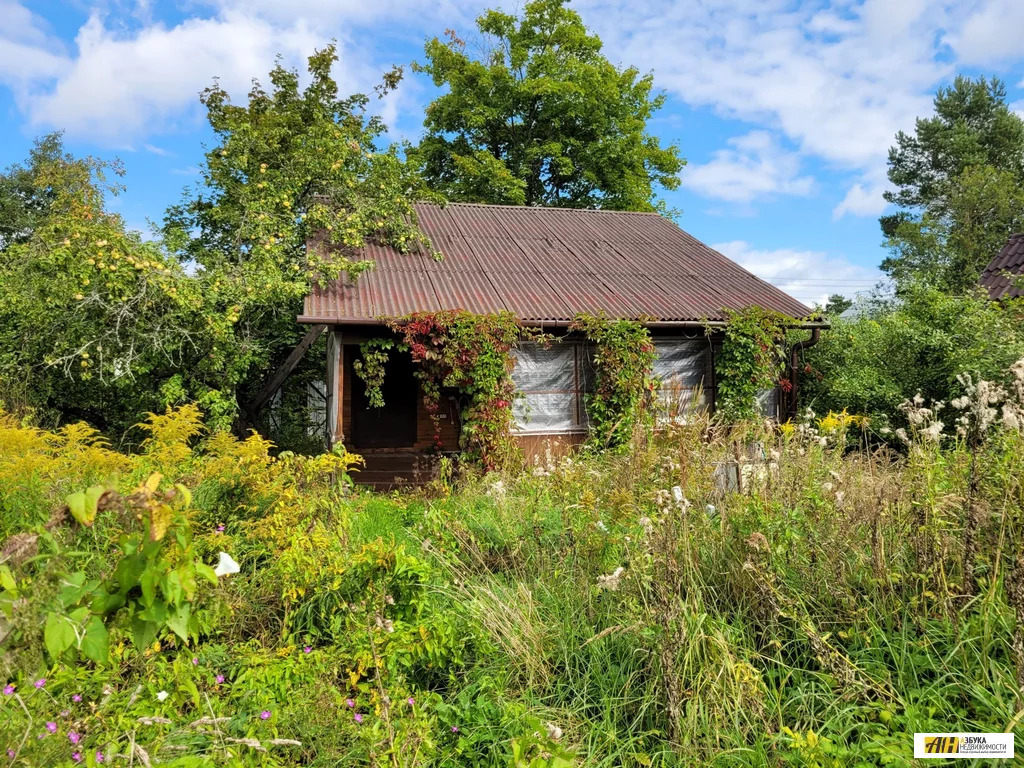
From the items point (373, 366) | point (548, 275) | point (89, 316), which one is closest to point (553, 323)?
point (548, 275)

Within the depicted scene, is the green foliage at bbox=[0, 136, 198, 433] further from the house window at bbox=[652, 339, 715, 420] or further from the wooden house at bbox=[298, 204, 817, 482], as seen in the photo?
the house window at bbox=[652, 339, 715, 420]

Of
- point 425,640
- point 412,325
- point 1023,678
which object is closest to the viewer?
point 1023,678

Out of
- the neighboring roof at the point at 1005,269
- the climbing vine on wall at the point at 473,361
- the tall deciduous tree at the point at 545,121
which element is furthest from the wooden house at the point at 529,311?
the tall deciduous tree at the point at 545,121

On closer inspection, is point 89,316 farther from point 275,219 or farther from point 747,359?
point 747,359

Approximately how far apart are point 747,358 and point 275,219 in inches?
308

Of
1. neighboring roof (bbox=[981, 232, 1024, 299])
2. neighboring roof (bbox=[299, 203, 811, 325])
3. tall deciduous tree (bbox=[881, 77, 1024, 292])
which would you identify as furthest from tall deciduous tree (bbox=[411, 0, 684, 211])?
tall deciduous tree (bbox=[881, 77, 1024, 292])

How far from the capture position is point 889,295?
3231 cm

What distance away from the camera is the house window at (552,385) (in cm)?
934

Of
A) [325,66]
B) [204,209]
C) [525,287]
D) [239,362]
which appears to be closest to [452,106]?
[325,66]

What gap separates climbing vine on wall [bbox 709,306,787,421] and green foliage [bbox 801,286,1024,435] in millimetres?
1247

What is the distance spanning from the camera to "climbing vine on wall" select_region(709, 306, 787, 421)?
9.54 metres

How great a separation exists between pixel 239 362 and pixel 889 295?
33386 millimetres

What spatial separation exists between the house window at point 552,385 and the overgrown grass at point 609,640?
5343 mm

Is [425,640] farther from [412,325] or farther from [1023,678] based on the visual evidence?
[412,325]
